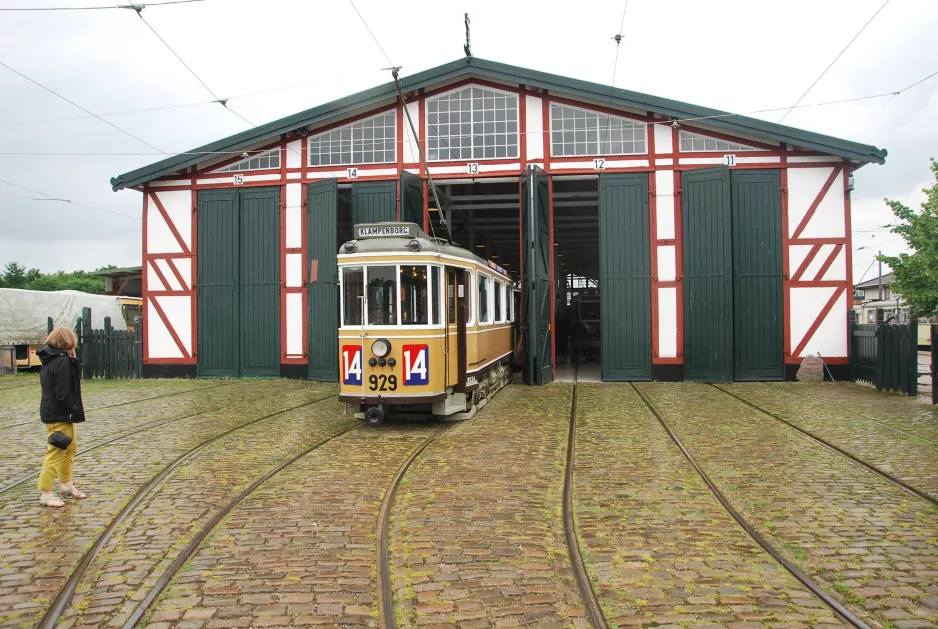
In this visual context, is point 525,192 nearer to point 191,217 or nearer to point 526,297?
point 526,297

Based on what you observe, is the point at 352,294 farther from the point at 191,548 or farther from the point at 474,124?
the point at 474,124

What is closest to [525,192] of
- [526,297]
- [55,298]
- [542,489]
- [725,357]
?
[526,297]

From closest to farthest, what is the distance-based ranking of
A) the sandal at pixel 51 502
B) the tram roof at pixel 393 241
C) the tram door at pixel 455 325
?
the sandal at pixel 51 502
the tram roof at pixel 393 241
the tram door at pixel 455 325

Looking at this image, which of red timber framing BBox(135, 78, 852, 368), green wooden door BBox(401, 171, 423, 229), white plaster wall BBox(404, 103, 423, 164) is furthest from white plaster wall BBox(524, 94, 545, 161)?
green wooden door BBox(401, 171, 423, 229)

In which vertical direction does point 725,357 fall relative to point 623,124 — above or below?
below

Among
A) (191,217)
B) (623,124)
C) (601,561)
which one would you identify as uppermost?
(623,124)

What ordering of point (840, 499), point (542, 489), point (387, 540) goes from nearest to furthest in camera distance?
point (387, 540) < point (840, 499) < point (542, 489)

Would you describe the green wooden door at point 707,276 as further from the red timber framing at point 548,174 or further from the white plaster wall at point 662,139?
the white plaster wall at point 662,139

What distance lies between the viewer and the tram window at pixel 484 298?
39.8 feet

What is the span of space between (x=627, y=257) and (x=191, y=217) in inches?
454

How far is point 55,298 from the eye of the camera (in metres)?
24.0

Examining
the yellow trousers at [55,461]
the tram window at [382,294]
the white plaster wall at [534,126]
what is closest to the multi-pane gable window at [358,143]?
the white plaster wall at [534,126]

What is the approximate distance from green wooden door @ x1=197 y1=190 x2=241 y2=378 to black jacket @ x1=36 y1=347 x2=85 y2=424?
41.1 feet

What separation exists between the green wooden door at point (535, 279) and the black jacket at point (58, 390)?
1098 cm
